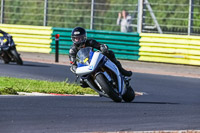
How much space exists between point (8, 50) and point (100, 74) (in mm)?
9379

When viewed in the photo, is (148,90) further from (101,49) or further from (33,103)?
(33,103)

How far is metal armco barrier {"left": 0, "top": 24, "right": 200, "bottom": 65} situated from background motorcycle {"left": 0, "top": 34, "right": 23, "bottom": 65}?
443 centimetres

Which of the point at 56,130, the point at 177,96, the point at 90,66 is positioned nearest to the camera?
the point at 56,130

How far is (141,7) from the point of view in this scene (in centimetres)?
2308

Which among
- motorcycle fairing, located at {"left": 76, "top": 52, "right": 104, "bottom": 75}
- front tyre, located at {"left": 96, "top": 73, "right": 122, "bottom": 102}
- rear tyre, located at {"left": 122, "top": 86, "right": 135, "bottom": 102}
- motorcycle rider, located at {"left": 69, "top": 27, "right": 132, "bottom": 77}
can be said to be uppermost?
motorcycle rider, located at {"left": 69, "top": 27, "right": 132, "bottom": 77}

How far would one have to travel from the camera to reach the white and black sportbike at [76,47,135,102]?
11.4 m

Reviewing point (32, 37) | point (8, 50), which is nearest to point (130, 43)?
point (32, 37)

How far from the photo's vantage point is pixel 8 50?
20.3 metres

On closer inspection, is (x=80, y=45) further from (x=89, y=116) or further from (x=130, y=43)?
(x=130, y=43)

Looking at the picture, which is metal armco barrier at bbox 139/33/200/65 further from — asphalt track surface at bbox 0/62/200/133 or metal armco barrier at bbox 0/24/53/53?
asphalt track surface at bbox 0/62/200/133

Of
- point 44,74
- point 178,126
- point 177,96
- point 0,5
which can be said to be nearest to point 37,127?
point 178,126

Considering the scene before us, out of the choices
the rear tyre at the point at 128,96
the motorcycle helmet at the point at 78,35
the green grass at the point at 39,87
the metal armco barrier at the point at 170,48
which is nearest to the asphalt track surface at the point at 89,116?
the rear tyre at the point at 128,96

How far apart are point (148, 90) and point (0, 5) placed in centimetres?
1305

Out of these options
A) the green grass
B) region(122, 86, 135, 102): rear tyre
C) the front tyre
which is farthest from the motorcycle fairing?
the green grass
